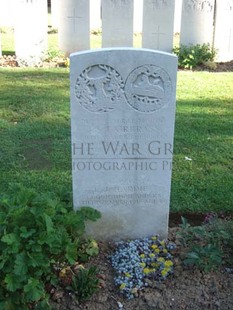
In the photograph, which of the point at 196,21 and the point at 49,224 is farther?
the point at 196,21

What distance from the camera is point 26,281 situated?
285 centimetres

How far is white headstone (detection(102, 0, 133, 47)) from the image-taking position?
10039 mm

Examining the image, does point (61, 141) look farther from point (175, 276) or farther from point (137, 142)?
point (175, 276)

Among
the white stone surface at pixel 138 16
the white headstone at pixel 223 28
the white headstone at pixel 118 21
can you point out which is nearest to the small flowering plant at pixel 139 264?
the white headstone at pixel 118 21

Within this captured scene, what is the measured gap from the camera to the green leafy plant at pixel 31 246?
111 inches

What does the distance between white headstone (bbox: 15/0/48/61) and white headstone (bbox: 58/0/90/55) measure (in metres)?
0.52

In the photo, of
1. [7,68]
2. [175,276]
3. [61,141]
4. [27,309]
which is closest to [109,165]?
[175,276]

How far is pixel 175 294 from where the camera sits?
10.4 feet

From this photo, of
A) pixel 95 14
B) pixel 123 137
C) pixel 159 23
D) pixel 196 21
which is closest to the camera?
pixel 123 137

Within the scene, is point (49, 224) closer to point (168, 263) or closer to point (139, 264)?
point (139, 264)

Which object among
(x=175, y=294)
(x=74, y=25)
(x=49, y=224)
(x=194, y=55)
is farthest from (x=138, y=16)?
(x=49, y=224)

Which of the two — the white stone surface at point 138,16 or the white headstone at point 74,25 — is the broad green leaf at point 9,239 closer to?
the white headstone at point 74,25

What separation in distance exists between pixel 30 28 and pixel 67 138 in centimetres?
451

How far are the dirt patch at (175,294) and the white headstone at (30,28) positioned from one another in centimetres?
699
